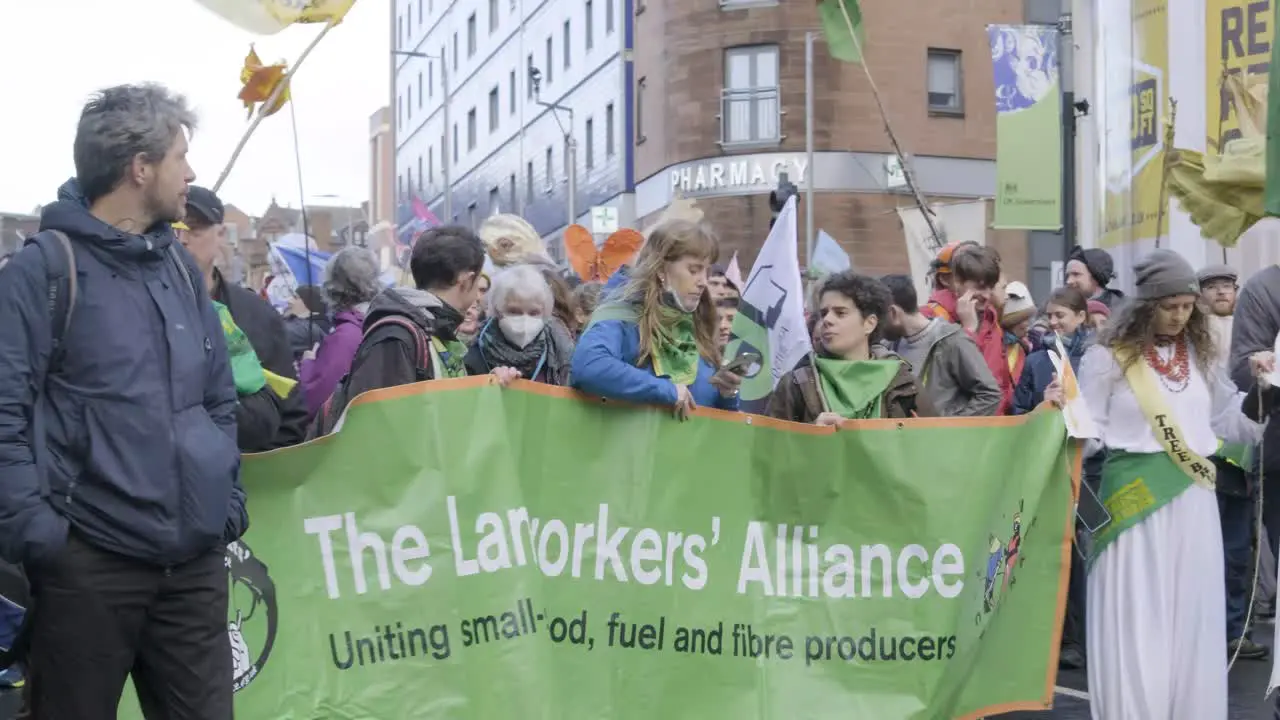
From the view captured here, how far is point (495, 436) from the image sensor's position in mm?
6246

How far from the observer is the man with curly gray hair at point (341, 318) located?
7.16 m

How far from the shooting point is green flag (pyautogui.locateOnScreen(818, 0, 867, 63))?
13656 millimetres

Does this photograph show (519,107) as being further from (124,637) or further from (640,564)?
(124,637)

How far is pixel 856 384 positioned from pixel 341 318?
2.13 metres

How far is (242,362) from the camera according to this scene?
583 cm

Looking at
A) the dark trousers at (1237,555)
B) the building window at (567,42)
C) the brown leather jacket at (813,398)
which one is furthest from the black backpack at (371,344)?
the building window at (567,42)

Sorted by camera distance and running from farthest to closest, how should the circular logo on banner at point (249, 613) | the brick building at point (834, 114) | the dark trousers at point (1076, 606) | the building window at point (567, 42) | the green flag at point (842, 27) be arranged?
the building window at point (567, 42) → the brick building at point (834, 114) → the green flag at point (842, 27) → the dark trousers at point (1076, 606) → the circular logo on banner at point (249, 613)

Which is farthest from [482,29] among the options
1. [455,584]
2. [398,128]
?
[455,584]

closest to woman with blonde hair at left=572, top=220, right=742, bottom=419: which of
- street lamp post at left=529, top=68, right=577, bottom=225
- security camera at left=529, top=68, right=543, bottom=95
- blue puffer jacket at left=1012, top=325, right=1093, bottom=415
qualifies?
blue puffer jacket at left=1012, top=325, right=1093, bottom=415

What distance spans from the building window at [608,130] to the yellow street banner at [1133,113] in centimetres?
2803

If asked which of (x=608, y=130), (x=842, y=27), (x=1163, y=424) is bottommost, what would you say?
(x=1163, y=424)

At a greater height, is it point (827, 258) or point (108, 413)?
point (827, 258)

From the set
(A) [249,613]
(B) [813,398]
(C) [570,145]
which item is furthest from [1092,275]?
(C) [570,145]

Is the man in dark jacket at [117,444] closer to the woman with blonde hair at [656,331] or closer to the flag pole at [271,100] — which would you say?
the woman with blonde hair at [656,331]
